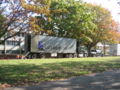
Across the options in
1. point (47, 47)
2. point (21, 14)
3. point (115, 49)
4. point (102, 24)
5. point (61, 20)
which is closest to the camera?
point (21, 14)

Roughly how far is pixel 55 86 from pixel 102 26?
55.1 m

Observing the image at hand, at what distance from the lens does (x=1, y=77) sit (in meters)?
13.0

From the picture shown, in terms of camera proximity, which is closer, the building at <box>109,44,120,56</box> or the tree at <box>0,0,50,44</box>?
the tree at <box>0,0,50,44</box>

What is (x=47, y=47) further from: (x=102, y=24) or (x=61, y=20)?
(x=102, y=24)

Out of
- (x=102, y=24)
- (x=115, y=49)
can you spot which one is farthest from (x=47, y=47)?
(x=115, y=49)

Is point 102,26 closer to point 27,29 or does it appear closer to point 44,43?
point 44,43

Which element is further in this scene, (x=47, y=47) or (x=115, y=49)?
(x=115, y=49)

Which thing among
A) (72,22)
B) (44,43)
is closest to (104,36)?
(72,22)

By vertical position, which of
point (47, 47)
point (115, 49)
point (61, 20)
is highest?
point (61, 20)

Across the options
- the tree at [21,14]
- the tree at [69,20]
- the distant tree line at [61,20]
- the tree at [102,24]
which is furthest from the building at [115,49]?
the tree at [21,14]

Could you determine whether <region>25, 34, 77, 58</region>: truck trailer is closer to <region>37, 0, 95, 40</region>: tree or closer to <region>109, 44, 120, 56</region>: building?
<region>37, 0, 95, 40</region>: tree

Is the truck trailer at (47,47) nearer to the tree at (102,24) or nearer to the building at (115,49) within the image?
the tree at (102,24)

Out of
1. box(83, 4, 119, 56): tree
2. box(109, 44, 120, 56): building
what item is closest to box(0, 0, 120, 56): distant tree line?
box(83, 4, 119, 56): tree

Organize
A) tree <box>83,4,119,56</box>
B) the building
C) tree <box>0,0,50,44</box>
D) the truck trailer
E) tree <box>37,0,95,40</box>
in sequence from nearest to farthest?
1. tree <box>0,0,50,44</box>
2. the truck trailer
3. tree <box>37,0,95,40</box>
4. tree <box>83,4,119,56</box>
5. the building
